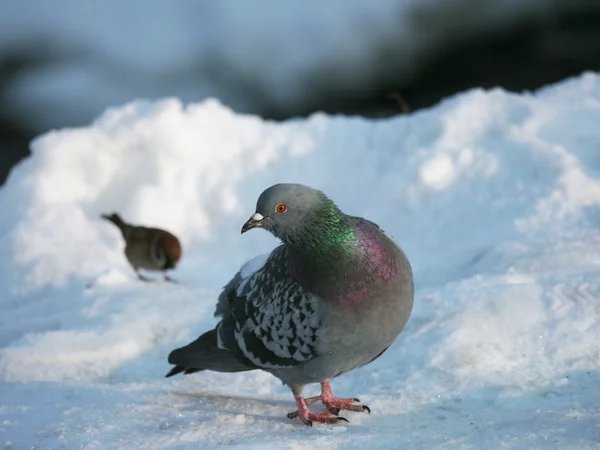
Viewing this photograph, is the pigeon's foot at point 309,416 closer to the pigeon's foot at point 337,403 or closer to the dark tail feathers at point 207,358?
the pigeon's foot at point 337,403

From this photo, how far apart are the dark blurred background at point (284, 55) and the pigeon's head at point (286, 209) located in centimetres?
514

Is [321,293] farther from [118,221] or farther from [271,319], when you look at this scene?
[118,221]

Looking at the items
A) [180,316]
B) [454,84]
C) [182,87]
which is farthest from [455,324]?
[182,87]

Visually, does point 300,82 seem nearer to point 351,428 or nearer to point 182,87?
point 182,87

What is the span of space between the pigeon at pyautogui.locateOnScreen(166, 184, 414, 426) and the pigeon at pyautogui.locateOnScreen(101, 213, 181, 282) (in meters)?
2.14

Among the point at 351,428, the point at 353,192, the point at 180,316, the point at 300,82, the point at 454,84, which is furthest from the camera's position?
the point at 300,82

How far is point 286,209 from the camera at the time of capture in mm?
2799

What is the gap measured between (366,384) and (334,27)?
6755 millimetres

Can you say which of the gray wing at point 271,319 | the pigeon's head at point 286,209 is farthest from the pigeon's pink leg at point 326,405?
the pigeon's head at point 286,209

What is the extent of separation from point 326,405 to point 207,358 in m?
0.51

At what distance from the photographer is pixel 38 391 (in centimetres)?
339

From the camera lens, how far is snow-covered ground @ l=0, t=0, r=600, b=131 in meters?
8.67

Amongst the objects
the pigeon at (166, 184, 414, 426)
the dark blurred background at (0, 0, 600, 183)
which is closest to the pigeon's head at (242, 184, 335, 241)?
the pigeon at (166, 184, 414, 426)

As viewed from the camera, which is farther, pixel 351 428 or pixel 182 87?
pixel 182 87
